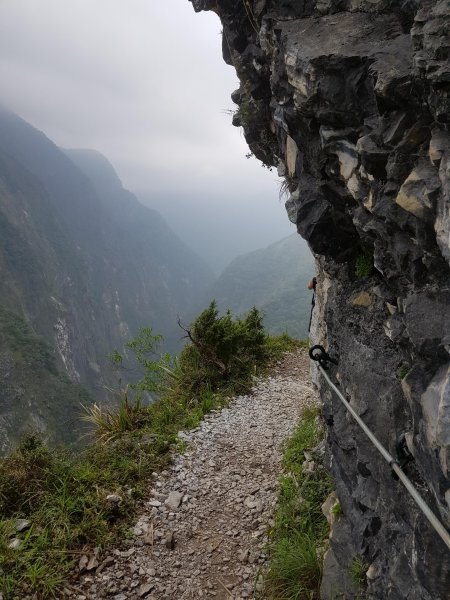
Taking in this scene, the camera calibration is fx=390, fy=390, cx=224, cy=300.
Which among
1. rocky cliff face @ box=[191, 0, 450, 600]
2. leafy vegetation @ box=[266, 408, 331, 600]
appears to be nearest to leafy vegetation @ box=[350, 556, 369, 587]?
rocky cliff face @ box=[191, 0, 450, 600]

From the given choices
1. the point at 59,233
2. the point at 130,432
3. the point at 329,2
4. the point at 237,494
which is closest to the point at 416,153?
the point at 329,2

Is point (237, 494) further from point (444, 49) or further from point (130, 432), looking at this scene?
point (444, 49)

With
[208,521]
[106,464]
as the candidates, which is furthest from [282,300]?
[208,521]

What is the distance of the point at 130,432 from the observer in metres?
8.41

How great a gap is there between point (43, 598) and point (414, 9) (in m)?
7.47

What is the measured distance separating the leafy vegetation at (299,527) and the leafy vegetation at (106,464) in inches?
93.3

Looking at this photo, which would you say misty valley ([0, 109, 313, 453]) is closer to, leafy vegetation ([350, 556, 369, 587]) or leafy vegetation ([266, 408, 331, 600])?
leafy vegetation ([266, 408, 331, 600])

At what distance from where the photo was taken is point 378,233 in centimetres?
352

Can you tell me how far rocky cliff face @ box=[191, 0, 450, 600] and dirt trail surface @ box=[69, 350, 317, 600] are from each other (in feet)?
5.66

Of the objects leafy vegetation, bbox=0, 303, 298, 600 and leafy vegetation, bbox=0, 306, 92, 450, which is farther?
leafy vegetation, bbox=0, 306, 92, 450

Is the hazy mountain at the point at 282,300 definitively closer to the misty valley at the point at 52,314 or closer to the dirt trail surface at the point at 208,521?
the misty valley at the point at 52,314

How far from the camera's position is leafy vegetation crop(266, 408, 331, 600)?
475 centimetres

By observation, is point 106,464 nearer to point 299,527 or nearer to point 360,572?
point 299,527

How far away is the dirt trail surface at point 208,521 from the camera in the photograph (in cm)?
529
